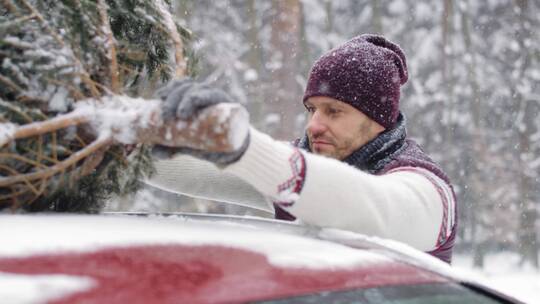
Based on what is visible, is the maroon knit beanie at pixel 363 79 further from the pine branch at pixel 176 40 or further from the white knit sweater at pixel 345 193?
the pine branch at pixel 176 40

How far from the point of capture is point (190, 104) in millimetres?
1484

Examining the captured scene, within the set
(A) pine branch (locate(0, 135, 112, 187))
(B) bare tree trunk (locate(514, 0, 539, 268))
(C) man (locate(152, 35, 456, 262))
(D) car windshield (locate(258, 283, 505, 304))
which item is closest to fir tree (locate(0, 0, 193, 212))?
(A) pine branch (locate(0, 135, 112, 187))

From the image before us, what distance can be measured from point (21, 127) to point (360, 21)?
16.6 meters

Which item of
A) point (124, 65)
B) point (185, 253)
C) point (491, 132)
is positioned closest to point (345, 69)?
point (124, 65)

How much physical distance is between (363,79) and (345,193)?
3.90 feet

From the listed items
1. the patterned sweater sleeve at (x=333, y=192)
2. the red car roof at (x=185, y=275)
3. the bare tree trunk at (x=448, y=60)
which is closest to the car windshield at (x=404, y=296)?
the red car roof at (x=185, y=275)

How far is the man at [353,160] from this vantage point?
1667mm

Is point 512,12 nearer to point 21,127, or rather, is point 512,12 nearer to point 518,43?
point 518,43

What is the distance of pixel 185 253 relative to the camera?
1222mm

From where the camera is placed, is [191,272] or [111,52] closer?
[191,272]

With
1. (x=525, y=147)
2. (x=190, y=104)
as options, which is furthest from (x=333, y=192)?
(x=525, y=147)

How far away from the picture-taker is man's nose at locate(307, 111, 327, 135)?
9.35 feet

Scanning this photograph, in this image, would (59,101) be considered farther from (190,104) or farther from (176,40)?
(176,40)

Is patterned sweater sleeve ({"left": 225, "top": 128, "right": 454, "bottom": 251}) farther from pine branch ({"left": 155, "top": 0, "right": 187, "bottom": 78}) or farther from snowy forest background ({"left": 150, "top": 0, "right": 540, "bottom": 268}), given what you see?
snowy forest background ({"left": 150, "top": 0, "right": 540, "bottom": 268})
